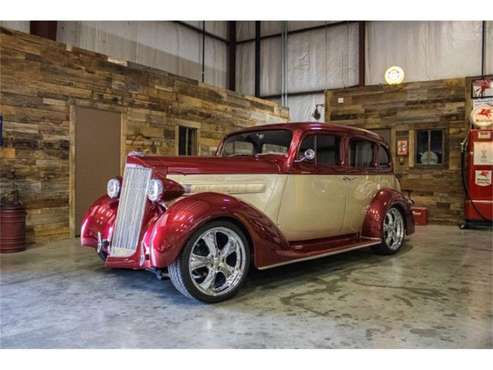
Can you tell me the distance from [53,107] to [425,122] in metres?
6.75

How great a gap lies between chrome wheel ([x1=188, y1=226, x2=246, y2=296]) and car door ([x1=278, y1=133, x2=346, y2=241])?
65 cm

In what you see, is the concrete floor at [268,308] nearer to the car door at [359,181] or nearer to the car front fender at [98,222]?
the car front fender at [98,222]

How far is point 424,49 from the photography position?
32.0 ft

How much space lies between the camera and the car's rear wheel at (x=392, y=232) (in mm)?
4946

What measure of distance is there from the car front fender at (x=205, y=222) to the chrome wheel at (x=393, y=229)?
1.89 meters

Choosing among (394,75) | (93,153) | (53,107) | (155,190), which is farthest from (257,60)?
(155,190)

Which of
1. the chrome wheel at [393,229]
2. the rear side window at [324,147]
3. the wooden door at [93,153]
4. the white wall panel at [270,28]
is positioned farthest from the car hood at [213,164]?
the white wall panel at [270,28]

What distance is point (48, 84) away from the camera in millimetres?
5754

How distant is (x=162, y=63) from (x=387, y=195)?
7167 mm

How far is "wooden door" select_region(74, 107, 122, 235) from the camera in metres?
6.16

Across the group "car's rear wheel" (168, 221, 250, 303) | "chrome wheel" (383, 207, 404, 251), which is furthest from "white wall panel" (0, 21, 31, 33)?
"chrome wheel" (383, 207, 404, 251)

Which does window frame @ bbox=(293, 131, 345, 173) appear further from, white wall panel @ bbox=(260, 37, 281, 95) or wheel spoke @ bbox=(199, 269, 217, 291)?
white wall panel @ bbox=(260, 37, 281, 95)

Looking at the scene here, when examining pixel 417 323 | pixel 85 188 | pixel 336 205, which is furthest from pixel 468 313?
pixel 85 188
